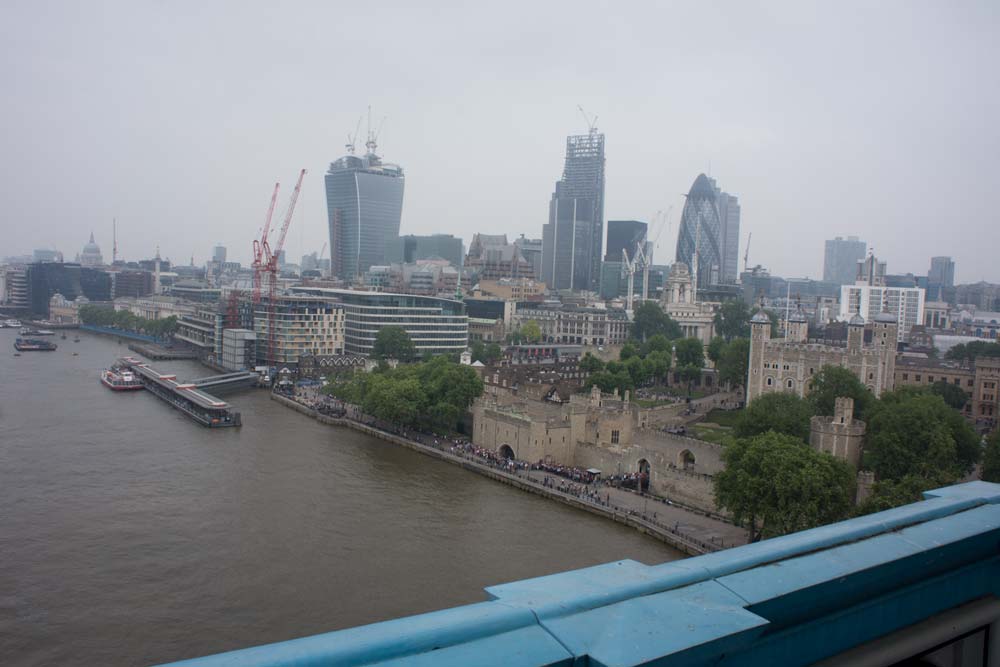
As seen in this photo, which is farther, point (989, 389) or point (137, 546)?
point (989, 389)

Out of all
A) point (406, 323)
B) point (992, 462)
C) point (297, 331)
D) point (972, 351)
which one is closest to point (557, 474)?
point (992, 462)

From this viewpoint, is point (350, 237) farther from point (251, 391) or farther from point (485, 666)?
point (485, 666)

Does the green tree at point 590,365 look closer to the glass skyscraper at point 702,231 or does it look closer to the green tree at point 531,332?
the green tree at point 531,332

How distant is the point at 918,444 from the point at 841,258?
15432 cm

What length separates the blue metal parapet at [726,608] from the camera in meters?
1.84

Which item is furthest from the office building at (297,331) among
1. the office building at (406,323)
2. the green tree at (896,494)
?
the green tree at (896,494)

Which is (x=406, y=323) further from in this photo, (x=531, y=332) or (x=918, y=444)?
(x=918, y=444)

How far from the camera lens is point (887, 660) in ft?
8.00

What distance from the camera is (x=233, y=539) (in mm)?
15031

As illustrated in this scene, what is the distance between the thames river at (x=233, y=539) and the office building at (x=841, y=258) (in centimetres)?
14921

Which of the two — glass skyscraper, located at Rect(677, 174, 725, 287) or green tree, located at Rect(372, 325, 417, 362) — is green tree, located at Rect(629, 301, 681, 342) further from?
glass skyscraper, located at Rect(677, 174, 725, 287)

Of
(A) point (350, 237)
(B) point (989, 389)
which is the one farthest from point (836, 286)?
(B) point (989, 389)

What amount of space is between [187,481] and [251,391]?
62.0 feet

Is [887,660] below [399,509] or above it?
above
